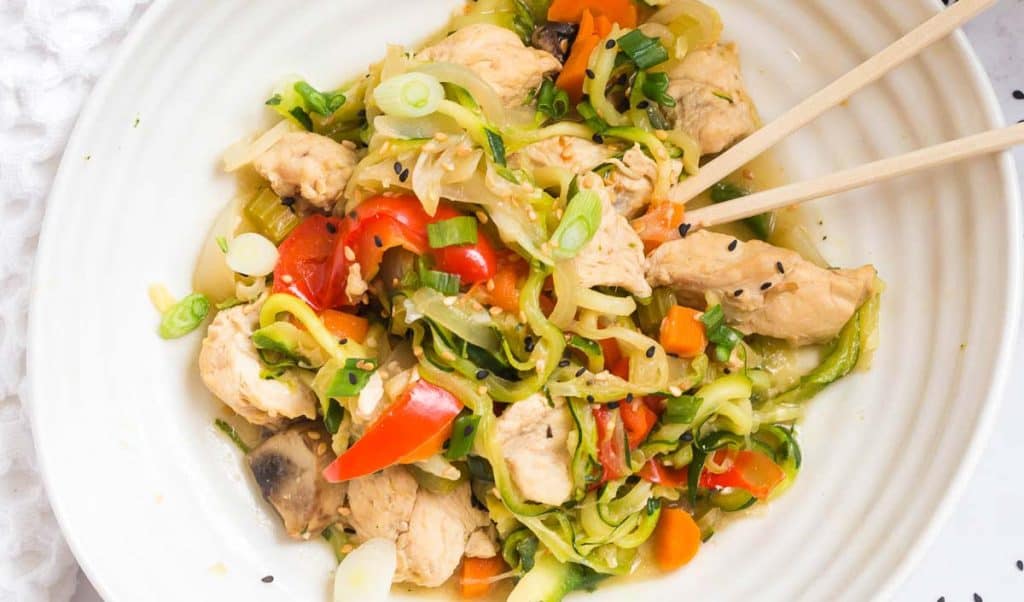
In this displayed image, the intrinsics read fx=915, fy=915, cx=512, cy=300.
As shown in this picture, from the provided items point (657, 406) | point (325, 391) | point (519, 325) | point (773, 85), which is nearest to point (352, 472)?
point (325, 391)

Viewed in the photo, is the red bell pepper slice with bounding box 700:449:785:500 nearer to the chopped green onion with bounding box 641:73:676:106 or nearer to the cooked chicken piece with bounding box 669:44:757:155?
the cooked chicken piece with bounding box 669:44:757:155

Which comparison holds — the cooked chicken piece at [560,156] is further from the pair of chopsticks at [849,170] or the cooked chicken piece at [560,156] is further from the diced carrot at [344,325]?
the diced carrot at [344,325]

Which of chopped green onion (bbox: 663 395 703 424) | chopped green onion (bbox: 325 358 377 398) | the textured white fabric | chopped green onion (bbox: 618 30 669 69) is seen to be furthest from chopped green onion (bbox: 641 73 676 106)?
the textured white fabric

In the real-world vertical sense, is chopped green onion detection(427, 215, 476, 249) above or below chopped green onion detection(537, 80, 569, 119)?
below

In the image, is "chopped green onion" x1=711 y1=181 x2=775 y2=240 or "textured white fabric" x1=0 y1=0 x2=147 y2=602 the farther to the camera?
"chopped green onion" x1=711 y1=181 x2=775 y2=240

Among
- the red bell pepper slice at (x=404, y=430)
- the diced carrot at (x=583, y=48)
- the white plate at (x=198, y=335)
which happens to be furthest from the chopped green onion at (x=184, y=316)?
the diced carrot at (x=583, y=48)

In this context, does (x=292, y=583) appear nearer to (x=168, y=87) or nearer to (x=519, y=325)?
(x=519, y=325)

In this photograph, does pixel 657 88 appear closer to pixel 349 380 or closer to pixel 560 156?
pixel 560 156

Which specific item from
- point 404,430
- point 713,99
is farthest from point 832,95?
Result: point 404,430
